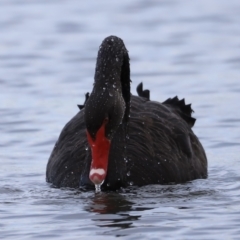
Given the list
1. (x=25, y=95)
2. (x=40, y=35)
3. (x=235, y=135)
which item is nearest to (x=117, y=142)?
(x=235, y=135)

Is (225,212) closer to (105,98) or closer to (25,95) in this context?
(105,98)

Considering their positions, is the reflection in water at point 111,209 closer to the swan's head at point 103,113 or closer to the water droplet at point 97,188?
the water droplet at point 97,188

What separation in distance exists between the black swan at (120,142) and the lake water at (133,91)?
0.56 feet

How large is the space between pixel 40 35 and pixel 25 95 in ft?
13.1

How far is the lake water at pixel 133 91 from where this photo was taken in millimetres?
9164

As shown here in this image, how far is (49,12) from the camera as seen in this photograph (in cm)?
2012

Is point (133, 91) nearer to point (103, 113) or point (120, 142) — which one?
point (120, 142)

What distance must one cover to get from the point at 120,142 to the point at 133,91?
4468 millimetres

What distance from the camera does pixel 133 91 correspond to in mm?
15000

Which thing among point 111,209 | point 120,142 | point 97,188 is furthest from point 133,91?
point 111,209

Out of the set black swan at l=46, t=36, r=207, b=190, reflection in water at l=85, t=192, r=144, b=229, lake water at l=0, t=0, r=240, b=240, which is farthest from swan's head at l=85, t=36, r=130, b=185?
lake water at l=0, t=0, r=240, b=240

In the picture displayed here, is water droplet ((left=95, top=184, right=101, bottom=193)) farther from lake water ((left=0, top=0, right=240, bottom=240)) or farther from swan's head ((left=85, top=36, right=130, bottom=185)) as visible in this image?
swan's head ((left=85, top=36, right=130, bottom=185))

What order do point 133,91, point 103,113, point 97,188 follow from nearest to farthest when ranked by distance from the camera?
point 103,113 < point 97,188 < point 133,91

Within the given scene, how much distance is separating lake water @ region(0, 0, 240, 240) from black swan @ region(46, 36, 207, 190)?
6.7 inches
